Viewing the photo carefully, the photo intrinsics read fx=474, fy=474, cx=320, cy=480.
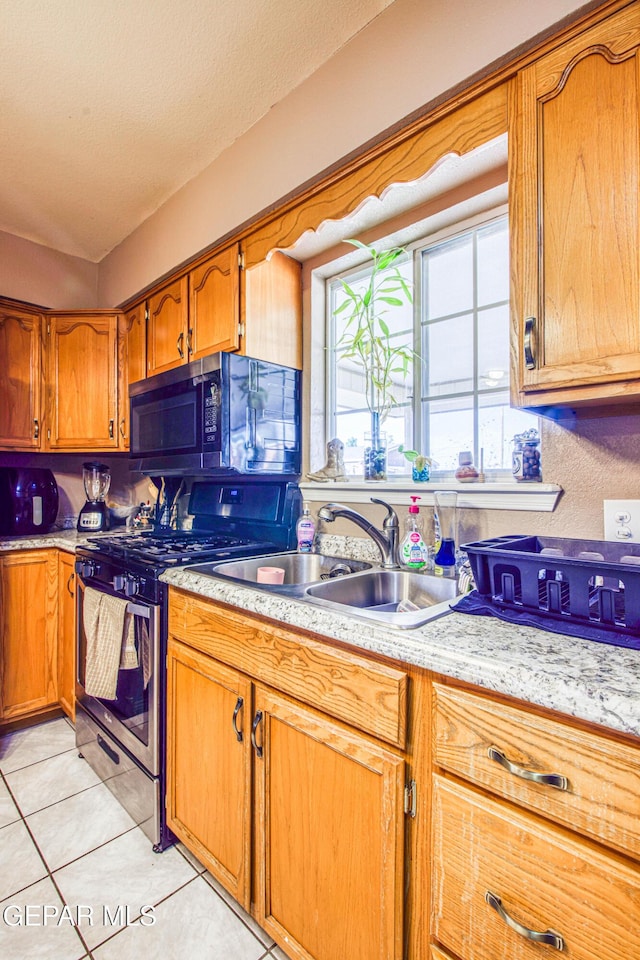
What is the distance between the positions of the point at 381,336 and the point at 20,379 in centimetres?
193

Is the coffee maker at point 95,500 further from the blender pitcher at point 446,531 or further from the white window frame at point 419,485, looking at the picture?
the blender pitcher at point 446,531

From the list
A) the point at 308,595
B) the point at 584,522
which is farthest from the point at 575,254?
the point at 308,595

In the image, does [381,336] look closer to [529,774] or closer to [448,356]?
[448,356]

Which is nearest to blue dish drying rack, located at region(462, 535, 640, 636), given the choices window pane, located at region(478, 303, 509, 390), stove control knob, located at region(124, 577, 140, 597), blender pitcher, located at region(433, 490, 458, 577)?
blender pitcher, located at region(433, 490, 458, 577)

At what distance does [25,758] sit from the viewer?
202 cm

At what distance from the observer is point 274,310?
1.96m

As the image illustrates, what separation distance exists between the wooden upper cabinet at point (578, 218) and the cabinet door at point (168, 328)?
4.95 feet

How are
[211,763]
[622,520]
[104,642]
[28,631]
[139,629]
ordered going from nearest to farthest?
[622,520] < [211,763] < [139,629] < [104,642] < [28,631]

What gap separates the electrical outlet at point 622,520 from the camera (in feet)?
3.72

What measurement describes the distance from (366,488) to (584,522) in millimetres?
742

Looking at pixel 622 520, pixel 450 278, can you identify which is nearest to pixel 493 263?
pixel 450 278

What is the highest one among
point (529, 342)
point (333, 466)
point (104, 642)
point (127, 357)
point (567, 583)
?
point (127, 357)

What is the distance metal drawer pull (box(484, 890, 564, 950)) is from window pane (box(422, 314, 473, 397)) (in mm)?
1399

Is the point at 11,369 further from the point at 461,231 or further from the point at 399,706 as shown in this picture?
the point at 399,706
